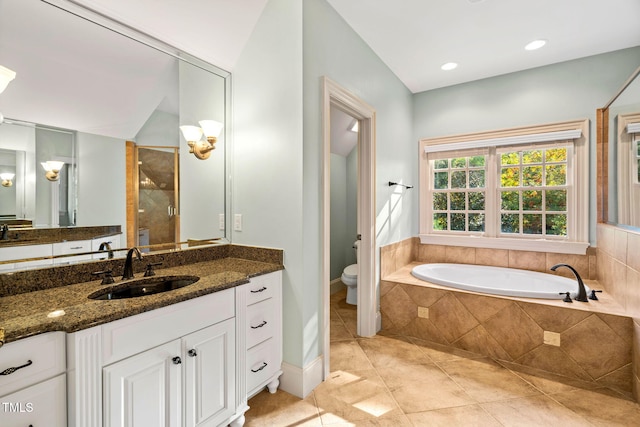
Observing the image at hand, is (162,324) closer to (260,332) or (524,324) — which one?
(260,332)

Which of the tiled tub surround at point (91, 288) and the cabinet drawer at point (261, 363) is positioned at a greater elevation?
the tiled tub surround at point (91, 288)

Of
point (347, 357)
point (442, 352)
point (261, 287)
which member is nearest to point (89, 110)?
point (261, 287)

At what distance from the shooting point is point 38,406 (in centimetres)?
97

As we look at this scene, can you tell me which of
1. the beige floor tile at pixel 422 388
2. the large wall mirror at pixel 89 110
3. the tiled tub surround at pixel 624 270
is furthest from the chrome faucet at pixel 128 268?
the tiled tub surround at pixel 624 270

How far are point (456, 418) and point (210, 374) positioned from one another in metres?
1.44

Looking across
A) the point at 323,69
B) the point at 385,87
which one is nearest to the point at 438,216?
the point at 385,87

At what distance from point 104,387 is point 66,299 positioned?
16.7 inches

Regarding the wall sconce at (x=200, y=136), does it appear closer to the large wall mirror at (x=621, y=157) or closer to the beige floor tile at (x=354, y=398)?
the beige floor tile at (x=354, y=398)

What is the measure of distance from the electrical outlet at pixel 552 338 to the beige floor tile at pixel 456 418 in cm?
86

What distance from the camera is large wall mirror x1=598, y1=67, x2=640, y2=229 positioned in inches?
81.8

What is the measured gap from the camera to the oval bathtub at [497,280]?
8.32ft

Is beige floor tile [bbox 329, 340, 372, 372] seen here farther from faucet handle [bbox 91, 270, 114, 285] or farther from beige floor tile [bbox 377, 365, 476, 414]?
faucet handle [bbox 91, 270, 114, 285]

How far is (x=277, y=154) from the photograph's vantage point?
2016mm

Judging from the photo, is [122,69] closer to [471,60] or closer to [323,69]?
[323,69]
